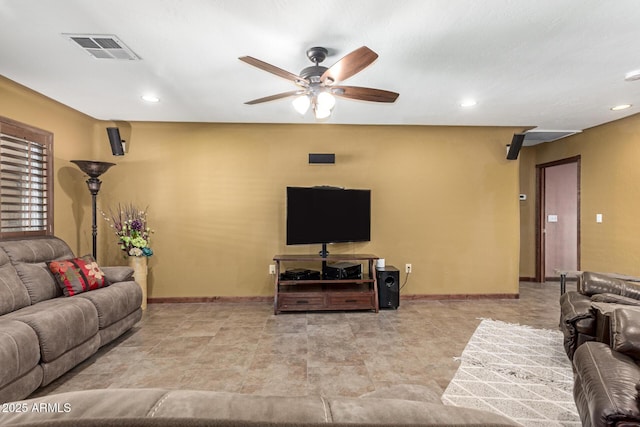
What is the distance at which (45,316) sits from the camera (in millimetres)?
2326

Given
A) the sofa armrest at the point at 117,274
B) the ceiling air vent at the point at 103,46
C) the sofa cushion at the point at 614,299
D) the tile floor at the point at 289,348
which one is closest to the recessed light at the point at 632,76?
the sofa cushion at the point at 614,299

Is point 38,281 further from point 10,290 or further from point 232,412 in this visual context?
point 232,412

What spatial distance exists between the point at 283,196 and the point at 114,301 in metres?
2.43

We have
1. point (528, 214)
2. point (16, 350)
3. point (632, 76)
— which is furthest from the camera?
point (528, 214)

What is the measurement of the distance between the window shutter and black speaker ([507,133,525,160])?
19.3ft

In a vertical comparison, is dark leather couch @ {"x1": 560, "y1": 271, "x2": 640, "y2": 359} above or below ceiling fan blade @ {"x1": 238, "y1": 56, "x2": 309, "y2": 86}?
below

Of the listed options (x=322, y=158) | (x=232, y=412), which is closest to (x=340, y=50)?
(x=322, y=158)

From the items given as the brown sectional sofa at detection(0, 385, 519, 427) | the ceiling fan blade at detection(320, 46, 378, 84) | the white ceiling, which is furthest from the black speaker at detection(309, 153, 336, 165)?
the brown sectional sofa at detection(0, 385, 519, 427)

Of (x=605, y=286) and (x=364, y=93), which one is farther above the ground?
(x=364, y=93)

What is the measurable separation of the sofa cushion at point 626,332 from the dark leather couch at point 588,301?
0.77 meters

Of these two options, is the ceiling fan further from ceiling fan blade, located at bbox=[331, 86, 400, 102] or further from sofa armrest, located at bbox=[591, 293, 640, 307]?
sofa armrest, located at bbox=[591, 293, 640, 307]

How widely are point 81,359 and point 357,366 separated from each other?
219 centimetres

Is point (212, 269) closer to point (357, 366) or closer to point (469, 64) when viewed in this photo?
point (357, 366)

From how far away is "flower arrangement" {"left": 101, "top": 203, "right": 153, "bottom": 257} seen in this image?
4.13 metres
